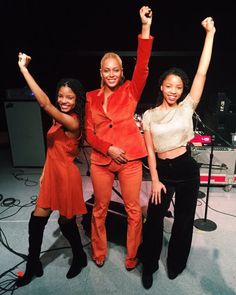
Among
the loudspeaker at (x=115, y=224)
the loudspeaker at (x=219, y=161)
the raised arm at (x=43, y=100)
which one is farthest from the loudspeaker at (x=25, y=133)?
the raised arm at (x=43, y=100)

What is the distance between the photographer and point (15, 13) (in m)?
3.98

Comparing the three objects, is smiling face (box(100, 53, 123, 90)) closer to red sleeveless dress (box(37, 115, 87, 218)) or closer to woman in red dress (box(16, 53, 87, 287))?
woman in red dress (box(16, 53, 87, 287))

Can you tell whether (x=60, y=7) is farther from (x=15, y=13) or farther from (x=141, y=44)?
(x=141, y=44)

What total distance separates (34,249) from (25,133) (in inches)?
95.9

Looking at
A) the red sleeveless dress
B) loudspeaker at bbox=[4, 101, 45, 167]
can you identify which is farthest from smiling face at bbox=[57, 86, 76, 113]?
loudspeaker at bbox=[4, 101, 45, 167]

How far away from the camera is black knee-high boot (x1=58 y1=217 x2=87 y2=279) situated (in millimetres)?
1960

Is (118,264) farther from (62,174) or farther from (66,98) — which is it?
(66,98)

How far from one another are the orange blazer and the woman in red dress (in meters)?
0.11

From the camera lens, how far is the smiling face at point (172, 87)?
171cm

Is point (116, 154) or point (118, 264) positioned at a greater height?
point (116, 154)

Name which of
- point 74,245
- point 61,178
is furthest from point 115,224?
point 61,178

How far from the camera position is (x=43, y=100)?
1568mm

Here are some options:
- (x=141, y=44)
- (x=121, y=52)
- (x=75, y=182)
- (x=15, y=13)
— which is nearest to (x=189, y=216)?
(x=75, y=182)

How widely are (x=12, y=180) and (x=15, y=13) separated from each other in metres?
2.37
